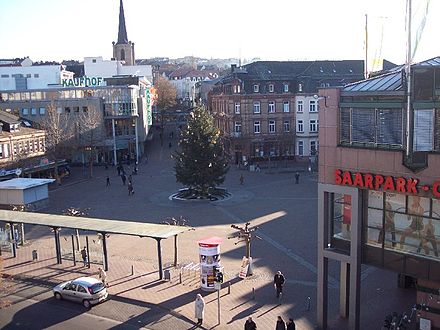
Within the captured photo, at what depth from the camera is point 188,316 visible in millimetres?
22812

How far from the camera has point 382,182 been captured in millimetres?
18688

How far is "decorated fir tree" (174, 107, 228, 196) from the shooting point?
1784 inches

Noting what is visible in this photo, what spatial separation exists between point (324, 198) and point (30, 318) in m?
13.2

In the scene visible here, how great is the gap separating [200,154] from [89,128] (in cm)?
2617

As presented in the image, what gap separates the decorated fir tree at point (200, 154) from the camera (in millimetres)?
45312

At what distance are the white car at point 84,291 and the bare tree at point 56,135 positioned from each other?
3314 cm

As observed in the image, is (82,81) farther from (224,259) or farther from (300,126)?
(224,259)

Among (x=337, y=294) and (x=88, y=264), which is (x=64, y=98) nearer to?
(x=88, y=264)

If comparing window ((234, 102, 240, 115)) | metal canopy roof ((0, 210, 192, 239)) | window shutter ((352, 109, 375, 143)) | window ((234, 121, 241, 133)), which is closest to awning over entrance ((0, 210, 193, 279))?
metal canopy roof ((0, 210, 192, 239))

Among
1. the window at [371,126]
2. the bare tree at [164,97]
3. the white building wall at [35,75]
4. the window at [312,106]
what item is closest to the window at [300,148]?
the window at [312,106]

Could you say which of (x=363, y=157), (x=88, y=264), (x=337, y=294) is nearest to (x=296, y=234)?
(x=337, y=294)

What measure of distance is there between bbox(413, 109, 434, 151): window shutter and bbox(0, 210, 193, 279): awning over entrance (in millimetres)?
12903

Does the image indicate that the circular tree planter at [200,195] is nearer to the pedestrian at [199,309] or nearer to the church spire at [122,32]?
the pedestrian at [199,309]

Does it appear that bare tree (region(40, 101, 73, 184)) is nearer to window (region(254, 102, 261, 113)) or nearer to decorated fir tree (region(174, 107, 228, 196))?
decorated fir tree (region(174, 107, 228, 196))
